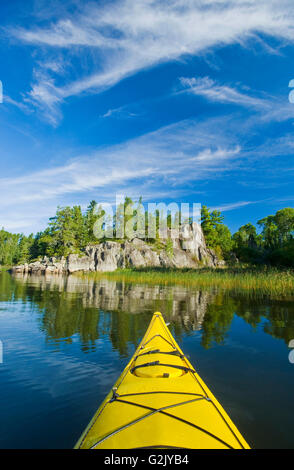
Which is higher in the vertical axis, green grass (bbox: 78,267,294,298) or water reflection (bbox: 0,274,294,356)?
green grass (bbox: 78,267,294,298)

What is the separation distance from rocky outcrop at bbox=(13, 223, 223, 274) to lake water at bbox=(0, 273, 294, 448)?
119 feet

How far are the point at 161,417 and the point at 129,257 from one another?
45.8m

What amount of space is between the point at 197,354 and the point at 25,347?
4.43 meters

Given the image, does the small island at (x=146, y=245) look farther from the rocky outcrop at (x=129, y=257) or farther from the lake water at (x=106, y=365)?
the lake water at (x=106, y=365)

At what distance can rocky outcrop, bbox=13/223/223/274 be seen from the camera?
48000 millimetres

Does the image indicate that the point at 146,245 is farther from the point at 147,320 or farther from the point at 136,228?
the point at 147,320

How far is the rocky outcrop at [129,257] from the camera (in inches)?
1890

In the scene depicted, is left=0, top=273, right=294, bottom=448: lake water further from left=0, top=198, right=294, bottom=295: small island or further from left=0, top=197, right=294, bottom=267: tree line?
left=0, top=197, right=294, bottom=267: tree line

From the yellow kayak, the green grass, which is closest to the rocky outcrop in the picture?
the green grass

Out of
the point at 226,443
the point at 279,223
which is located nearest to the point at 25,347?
the point at 226,443

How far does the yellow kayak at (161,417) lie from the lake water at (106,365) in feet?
2.98

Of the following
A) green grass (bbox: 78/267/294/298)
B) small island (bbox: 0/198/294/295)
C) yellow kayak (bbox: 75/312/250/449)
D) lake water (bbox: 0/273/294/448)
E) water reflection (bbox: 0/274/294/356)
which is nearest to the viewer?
yellow kayak (bbox: 75/312/250/449)

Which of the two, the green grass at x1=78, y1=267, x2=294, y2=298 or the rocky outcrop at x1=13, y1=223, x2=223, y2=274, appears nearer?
the green grass at x1=78, y1=267, x2=294, y2=298

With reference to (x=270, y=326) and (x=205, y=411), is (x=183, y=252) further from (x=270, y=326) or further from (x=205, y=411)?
(x=205, y=411)
